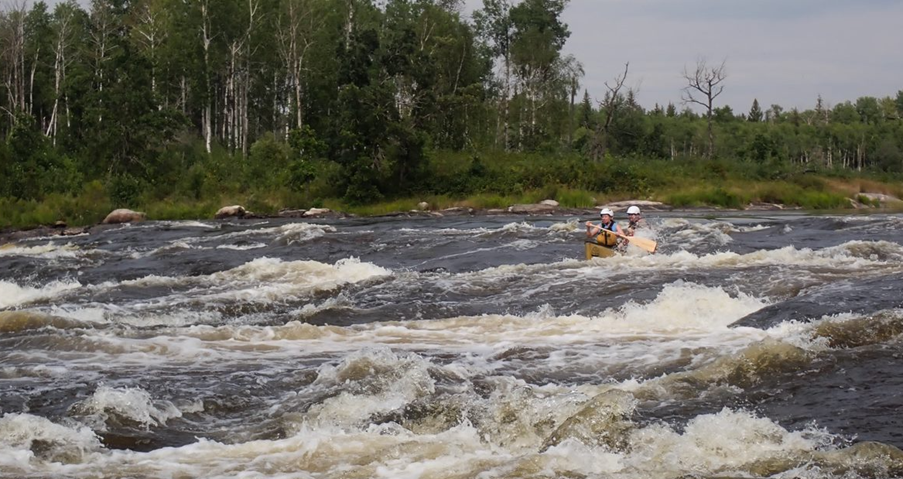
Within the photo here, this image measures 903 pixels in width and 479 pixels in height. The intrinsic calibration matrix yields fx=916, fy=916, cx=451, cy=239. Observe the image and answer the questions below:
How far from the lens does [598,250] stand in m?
16.3

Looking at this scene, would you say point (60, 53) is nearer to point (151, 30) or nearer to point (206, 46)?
point (151, 30)

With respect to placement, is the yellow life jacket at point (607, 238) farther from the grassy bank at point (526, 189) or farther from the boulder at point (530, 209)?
the grassy bank at point (526, 189)

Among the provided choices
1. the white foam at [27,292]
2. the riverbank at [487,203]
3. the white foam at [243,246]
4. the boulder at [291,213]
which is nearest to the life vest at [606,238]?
the white foam at [243,246]

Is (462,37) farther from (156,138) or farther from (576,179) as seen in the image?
(156,138)

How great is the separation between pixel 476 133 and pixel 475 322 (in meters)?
41.6

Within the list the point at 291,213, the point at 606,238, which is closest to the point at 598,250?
the point at 606,238

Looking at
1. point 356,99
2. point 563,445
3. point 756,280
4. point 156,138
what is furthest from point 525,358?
point 156,138

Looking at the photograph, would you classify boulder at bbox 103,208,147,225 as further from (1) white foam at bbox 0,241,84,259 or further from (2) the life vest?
(2) the life vest

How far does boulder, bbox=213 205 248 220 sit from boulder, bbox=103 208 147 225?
2.67 metres

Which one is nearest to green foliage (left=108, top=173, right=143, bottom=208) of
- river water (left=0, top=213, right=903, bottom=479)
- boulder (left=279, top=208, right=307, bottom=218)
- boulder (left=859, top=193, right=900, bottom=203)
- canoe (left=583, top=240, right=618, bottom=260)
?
boulder (left=279, top=208, right=307, bottom=218)

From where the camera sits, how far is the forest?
36.1 metres

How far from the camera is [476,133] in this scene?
5231 cm

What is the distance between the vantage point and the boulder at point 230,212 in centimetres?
3350

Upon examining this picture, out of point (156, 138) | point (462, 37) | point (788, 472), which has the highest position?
point (462, 37)
